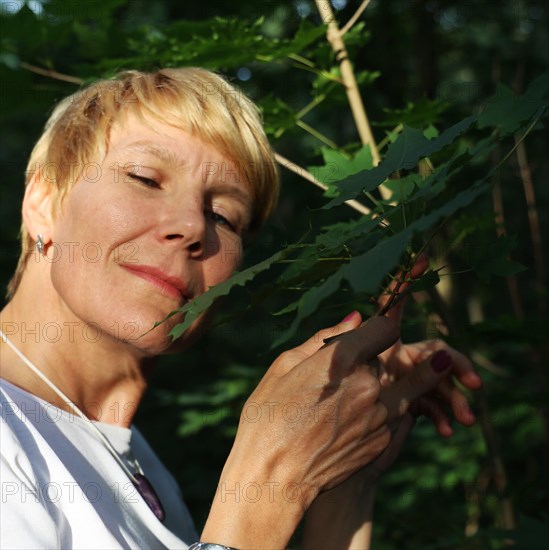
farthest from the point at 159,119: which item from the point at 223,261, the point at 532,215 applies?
the point at 532,215

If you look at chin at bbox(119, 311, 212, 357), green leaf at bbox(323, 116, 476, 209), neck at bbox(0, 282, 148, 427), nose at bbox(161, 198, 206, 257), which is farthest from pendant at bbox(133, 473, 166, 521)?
green leaf at bbox(323, 116, 476, 209)

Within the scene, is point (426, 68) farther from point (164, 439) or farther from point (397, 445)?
point (164, 439)

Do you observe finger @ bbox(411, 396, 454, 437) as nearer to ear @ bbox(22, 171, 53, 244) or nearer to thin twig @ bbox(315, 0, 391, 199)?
thin twig @ bbox(315, 0, 391, 199)

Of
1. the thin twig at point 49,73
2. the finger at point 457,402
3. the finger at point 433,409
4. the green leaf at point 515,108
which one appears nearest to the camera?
the green leaf at point 515,108

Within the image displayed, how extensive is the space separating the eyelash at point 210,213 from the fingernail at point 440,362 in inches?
23.5

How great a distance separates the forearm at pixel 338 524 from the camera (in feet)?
6.50

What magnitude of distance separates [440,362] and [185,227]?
2.34 feet

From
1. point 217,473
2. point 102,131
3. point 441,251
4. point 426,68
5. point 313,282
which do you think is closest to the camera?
point 313,282

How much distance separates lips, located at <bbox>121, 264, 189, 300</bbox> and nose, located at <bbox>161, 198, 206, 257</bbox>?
0.23 feet

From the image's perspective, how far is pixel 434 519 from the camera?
260cm

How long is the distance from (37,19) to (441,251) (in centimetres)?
139

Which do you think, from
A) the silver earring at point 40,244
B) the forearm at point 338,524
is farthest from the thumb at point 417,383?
the silver earring at point 40,244

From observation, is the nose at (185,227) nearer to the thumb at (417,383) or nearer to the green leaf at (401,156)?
the green leaf at (401,156)

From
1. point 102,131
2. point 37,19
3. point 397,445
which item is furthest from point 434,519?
point 37,19
